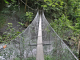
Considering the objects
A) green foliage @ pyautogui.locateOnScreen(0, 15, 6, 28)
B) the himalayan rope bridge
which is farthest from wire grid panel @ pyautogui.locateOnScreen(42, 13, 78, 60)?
green foliage @ pyautogui.locateOnScreen(0, 15, 6, 28)

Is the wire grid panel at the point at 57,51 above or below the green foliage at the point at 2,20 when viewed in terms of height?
below

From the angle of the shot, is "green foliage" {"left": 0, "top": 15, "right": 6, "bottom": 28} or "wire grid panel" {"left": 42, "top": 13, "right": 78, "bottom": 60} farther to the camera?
"green foliage" {"left": 0, "top": 15, "right": 6, "bottom": 28}

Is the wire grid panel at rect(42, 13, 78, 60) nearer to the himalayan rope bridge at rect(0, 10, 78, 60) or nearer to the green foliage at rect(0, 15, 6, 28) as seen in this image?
the himalayan rope bridge at rect(0, 10, 78, 60)

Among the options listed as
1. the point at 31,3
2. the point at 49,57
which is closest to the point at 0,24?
the point at 31,3

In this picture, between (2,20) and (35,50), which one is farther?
(2,20)

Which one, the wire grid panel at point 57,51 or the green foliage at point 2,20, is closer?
the wire grid panel at point 57,51

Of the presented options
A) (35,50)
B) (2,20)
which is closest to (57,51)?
(35,50)

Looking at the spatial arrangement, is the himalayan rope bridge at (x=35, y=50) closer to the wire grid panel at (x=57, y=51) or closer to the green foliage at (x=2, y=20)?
the wire grid panel at (x=57, y=51)

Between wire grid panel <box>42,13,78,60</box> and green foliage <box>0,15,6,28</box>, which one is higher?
green foliage <box>0,15,6,28</box>

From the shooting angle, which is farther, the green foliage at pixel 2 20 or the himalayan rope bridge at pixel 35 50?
the green foliage at pixel 2 20

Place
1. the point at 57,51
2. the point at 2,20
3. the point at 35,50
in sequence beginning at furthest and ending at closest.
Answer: the point at 2,20 < the point at 35,50 < the point at 57,51

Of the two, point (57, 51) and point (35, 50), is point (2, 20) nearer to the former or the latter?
point (35, 50)

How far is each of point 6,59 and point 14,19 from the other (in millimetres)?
5706

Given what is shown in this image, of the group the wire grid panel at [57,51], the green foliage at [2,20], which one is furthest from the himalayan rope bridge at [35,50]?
the green foliage at [2,20]
